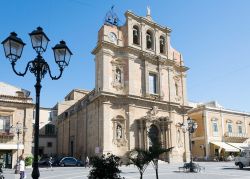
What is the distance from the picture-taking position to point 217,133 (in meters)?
48.1

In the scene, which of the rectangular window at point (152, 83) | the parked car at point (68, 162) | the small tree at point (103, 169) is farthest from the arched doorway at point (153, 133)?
the small tree at point (103, 169)

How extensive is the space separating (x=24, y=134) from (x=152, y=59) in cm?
1693

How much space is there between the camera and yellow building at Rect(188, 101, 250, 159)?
46344mm

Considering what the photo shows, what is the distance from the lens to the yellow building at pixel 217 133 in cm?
4634

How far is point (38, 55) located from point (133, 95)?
25606 millimetres

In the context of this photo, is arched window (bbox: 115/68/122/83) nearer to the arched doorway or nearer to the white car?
the arched doorway

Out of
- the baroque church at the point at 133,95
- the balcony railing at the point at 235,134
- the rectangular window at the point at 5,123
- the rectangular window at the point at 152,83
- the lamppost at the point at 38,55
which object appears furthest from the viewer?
the balcony railing at the point at 235,134

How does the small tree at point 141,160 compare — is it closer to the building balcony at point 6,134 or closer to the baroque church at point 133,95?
the baroque church at point 133,95

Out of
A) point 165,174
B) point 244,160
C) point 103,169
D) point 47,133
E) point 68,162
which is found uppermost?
point 47,133

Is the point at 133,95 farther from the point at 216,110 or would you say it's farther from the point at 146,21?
the point at 216,110

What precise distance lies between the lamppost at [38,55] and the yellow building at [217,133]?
3990 centimetres

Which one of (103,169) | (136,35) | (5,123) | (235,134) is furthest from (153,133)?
(103,169)

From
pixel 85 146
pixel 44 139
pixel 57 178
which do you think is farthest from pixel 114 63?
pixel 44 139

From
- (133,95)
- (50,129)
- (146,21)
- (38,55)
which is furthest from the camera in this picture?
(50,129)
